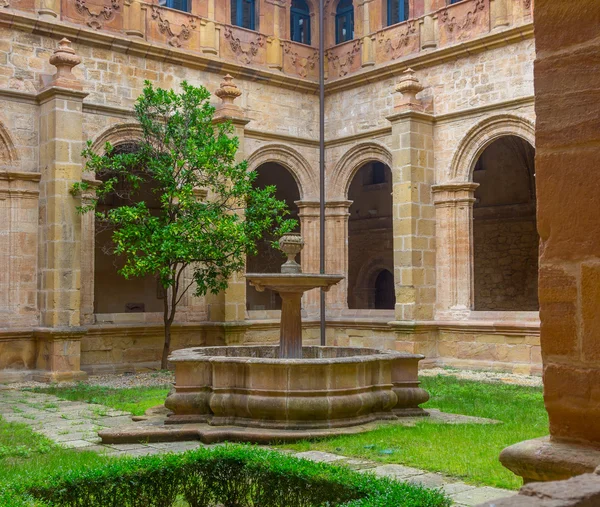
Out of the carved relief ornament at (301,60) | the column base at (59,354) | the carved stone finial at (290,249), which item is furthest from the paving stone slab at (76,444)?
the carved relief ornament at (301,60)

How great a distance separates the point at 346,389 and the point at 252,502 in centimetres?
276

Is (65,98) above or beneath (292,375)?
above

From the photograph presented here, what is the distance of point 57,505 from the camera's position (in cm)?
400

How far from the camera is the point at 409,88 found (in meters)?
14.2

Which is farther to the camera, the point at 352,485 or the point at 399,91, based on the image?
the point at 399,91

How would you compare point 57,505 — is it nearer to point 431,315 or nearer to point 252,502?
point 252,502

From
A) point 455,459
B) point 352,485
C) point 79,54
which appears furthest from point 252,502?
point 79,54

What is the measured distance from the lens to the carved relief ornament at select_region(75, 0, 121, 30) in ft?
43.5

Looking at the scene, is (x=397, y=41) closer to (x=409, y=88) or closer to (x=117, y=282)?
(x=409, y=88)

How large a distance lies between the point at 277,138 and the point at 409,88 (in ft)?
9.96

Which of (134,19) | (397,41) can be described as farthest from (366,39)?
(134,19)

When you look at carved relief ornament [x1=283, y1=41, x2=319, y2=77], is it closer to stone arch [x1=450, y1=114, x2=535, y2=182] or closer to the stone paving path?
stone arch [x1=450, y1=114, x2=535, y2=182]

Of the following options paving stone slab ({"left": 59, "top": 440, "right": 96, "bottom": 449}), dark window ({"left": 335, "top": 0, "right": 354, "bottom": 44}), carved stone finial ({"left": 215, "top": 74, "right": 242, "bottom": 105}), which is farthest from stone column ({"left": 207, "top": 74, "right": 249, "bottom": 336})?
paving stone slab ({"left": 59, "top": 440, "right": 96, "bottom": 449})

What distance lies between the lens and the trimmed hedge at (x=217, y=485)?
12.7 ft
